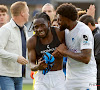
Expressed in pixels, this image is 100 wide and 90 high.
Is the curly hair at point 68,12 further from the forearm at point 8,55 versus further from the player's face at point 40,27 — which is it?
the forearm at point 8,55

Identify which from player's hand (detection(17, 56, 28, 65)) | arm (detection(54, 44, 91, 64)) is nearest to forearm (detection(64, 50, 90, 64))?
arm (detection(54, 44, 91, 64))

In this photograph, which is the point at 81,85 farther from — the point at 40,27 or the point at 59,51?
the point at 40,27

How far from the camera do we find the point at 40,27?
411cm

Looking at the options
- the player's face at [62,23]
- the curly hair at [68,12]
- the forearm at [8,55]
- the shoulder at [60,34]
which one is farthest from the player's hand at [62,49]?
the forearm at [8,55]

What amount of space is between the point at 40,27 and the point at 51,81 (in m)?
0.70

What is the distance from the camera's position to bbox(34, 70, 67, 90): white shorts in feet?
13.5

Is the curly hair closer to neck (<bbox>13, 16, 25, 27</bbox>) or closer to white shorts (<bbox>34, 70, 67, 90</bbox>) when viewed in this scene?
white shorts (<bbox>34, 70, 67, 90</bbox>)

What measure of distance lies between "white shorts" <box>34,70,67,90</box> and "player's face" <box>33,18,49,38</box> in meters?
0.51

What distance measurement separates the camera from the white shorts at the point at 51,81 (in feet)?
13.5

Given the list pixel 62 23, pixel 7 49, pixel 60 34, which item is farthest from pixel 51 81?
pixel 7 49

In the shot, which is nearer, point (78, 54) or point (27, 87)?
point (78, 54)

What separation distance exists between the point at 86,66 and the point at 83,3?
35.2ft

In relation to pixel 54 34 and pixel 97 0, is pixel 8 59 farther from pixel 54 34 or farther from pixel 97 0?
pixel 97 0

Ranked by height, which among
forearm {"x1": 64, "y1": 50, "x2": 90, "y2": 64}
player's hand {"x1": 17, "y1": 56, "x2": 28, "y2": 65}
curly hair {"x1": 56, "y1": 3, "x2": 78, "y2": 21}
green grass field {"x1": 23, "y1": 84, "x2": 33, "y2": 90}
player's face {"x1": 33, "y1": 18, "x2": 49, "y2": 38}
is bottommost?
green grass field {"x1": 23, "y1": 84, "x2": 33, "y2": 90}
